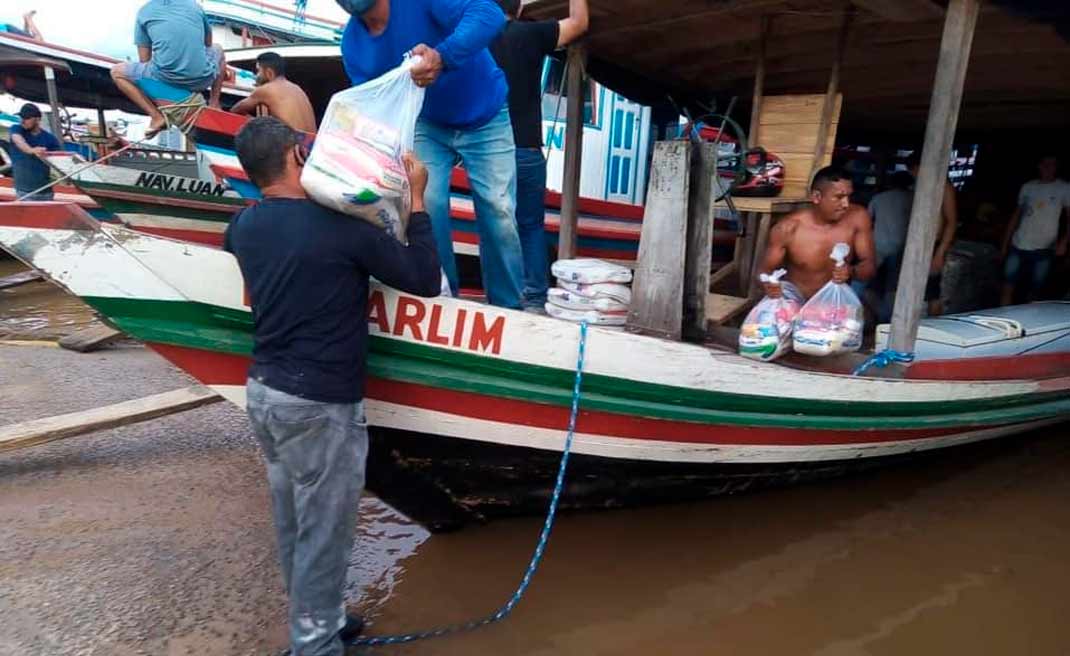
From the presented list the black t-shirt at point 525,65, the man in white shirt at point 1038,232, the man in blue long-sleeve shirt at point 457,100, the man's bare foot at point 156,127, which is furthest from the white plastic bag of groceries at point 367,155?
the man in white shirt at point 1038,232

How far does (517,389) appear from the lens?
2373 millimetres

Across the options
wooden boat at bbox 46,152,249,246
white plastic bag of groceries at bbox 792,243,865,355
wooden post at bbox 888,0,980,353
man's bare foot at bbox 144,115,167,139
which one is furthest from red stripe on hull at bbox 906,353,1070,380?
wooden boat at bbox 46,152,249,246

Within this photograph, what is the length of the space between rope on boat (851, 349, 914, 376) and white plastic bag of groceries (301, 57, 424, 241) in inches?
83.2

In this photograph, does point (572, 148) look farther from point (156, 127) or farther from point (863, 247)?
point (156, 127)

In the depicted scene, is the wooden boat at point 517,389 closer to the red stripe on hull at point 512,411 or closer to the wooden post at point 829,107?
the red stripe on hull at point 512,411

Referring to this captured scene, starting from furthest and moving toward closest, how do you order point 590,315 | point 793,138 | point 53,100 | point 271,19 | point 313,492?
point 271,19 < point 53,100 < point 793,138 < point 590,315 < point 313,492

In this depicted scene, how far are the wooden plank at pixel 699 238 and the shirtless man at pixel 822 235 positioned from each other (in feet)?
3.48

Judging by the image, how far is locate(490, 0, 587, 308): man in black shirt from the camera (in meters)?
3.81

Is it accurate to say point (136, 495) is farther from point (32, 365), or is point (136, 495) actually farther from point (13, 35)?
point (13, 35)

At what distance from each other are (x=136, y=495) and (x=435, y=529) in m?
1.42

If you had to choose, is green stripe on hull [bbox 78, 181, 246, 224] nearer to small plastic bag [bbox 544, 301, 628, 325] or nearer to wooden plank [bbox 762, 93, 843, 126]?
wooden plank [bbox 762, 93, 843, 126]

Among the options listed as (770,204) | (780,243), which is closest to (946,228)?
(780,243)

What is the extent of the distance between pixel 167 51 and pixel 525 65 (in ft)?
11.8

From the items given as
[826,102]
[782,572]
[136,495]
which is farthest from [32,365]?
[826,102]
